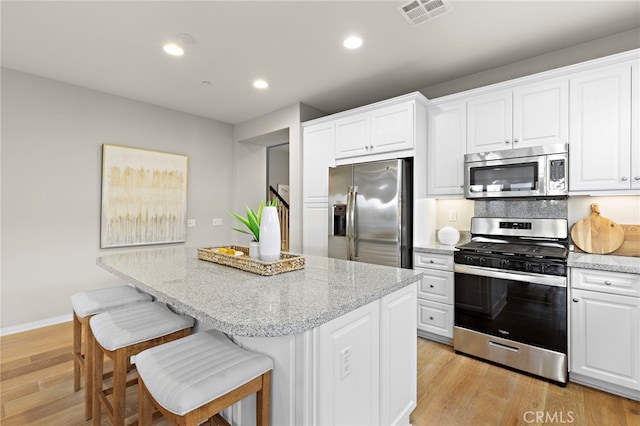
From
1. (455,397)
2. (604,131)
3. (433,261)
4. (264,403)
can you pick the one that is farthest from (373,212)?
(264,403)

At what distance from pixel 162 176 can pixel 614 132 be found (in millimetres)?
4663

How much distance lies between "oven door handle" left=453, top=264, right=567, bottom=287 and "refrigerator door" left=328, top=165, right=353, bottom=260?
3.79ft

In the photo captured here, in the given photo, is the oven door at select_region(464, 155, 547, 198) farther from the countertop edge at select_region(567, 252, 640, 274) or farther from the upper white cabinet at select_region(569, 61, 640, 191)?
the countertop edge at select_region(567, 252, 640, 274)

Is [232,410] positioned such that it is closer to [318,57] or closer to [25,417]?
[25,417]

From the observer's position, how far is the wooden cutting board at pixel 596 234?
2374 mm

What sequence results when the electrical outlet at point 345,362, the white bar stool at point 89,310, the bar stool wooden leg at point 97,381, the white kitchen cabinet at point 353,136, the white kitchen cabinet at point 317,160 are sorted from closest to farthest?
the electrical outlet at point 345,362 → the bar stool wooden leg at point 97,381 → the white bar stool at point 89,310 → the white kitchen cabinet at point 353,136 → the white kitchen cabinet at point 317,160

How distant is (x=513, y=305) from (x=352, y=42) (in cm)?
245

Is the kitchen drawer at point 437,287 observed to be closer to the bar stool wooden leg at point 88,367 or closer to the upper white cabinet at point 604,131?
the upper white cabinet at point 604,131

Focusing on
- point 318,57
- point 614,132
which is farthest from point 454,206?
point 318,57

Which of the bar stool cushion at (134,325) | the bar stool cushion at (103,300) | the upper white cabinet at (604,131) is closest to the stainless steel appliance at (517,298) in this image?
the upper white cabinet at (604,131)

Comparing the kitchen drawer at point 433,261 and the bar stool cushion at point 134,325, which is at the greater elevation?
the kitchen drawer at point 433,261

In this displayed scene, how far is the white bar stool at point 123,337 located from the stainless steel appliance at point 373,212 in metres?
1.88

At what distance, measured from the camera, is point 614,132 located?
2.23m

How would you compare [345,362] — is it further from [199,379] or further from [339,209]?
[339,209]
